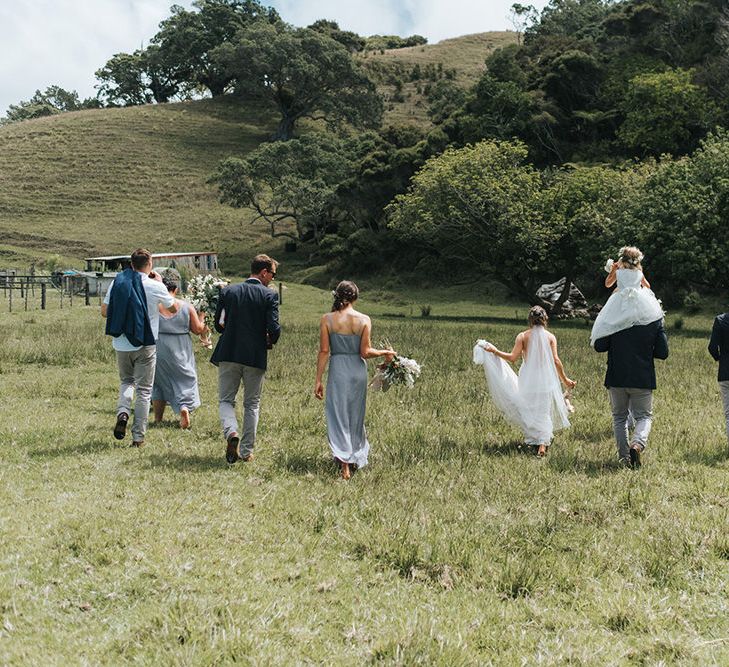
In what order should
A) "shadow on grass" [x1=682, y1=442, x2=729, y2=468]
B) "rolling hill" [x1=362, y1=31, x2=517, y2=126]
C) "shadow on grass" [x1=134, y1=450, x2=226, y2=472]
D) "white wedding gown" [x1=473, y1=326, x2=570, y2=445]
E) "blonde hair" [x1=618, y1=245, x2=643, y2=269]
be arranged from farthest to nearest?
"rolling hill" [x1=362, y1=31, x2=517, y2=126], "white wedding gown" [x1=473, y1=326, x2=570, y2=445], "blonde hair" [x1=618, y1=245, x2=643, y2=269], "shadow on grass" [x1=682, y1=442, x2=729, y2=468], "shadow on grass" [x1=134, y1=450, x2=226, y2=472]

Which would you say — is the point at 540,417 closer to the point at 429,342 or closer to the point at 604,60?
the point at 429,342

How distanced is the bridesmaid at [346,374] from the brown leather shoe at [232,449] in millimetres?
1243

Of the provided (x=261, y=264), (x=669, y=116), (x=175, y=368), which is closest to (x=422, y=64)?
(x=669, y=116)

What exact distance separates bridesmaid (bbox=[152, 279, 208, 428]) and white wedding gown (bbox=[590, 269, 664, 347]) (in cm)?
639

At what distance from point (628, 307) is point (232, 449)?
563cm

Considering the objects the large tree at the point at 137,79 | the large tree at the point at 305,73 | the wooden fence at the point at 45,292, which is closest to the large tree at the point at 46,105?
the large tree at the point at 137,79

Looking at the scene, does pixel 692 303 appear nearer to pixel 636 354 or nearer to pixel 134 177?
pixel 636 354

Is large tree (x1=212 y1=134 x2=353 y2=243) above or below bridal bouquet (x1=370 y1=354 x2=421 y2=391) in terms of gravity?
above

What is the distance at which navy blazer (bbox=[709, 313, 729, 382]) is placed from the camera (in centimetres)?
1009

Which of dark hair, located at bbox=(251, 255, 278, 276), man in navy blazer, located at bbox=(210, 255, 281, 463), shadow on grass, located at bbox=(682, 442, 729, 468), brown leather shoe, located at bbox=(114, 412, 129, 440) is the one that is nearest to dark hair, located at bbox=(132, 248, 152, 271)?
man in navy blazer, located at bbox=(210, 255, 281, 463)

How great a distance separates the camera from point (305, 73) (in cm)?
8888

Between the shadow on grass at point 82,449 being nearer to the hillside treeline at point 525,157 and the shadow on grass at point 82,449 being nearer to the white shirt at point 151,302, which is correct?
the white shirt at point 151,302

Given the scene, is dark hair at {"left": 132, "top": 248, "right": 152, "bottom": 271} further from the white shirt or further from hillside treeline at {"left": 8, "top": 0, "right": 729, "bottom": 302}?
hillside treeline at {"left": 8, "top": 0, "right": 729, "bottom": 302}

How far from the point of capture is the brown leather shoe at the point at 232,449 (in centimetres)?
910
